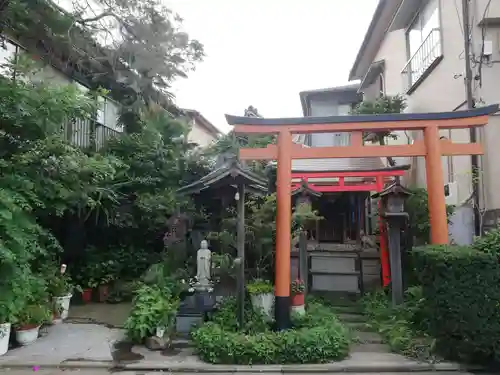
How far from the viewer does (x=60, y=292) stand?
30.0ft

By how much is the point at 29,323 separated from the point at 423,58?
12.3 m

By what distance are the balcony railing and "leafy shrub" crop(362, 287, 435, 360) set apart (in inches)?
251

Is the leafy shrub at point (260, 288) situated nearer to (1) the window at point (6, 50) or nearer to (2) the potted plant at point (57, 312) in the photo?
(2) the potted plant at point (57, 312)

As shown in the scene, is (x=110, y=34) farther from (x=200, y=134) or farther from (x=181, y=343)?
(x=200, y=134)

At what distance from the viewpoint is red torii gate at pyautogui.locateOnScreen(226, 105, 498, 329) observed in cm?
722

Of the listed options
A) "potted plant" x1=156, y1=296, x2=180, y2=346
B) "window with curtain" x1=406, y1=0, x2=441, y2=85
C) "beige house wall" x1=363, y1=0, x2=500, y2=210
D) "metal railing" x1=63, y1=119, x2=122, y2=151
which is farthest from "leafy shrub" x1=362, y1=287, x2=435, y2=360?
"metal railing" x1=63, y1=119, x2=122, y2=151

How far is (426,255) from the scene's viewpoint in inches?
249

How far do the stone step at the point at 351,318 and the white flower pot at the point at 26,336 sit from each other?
21.7 ft

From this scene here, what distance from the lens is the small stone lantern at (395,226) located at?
8688mm

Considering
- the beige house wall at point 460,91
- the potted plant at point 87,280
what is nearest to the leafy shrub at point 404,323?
the beige house wall at point 460,91

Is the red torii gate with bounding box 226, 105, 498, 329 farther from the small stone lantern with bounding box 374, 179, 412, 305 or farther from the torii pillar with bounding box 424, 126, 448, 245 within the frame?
the small stone lantern with bounding box 374, 179, 412, 305

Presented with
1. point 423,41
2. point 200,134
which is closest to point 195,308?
point 423,41

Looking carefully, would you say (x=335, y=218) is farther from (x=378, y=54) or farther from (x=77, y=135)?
(x=77, y=135)

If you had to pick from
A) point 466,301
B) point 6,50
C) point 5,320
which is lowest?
point 5,320
